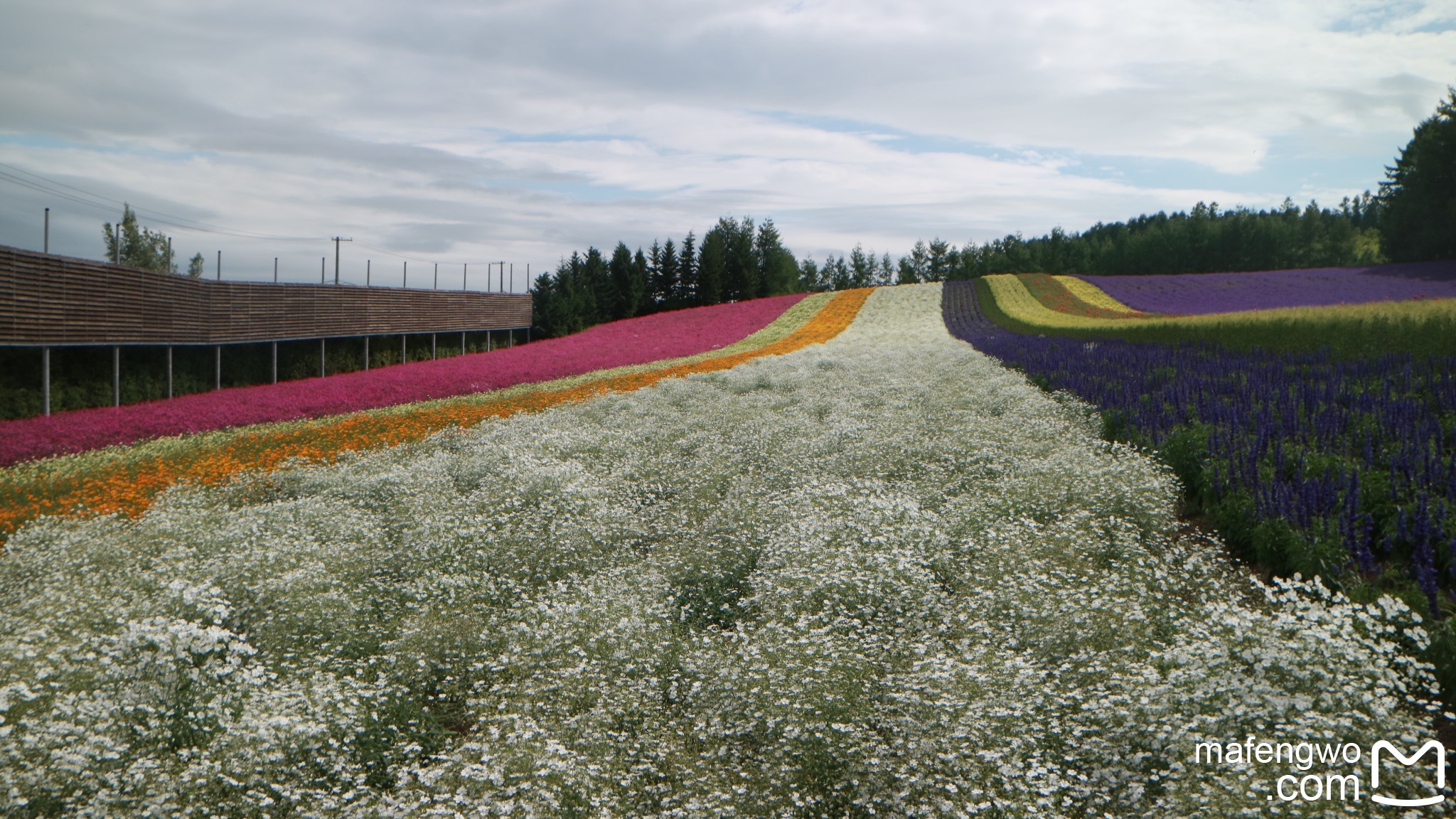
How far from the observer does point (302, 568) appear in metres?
8.24

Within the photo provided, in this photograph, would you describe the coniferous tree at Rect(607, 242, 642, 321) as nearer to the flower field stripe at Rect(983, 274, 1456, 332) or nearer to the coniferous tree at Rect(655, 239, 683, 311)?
the coniferous tree at Rect(655, 239, 683, 311)

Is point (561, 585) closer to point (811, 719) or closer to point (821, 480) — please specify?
point (811, 719)

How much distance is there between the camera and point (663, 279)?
8181 cm

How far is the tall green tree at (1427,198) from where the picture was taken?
57.3 metres

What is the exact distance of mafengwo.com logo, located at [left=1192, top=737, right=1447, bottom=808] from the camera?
12.5 feet

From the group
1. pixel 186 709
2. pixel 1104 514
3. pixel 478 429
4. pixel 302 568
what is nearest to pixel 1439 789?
pixel 1104 514

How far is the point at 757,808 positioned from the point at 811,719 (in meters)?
0.73

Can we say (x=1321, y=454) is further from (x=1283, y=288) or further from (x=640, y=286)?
(x=640, y=286)

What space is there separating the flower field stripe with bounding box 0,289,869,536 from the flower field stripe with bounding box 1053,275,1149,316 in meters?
33.9

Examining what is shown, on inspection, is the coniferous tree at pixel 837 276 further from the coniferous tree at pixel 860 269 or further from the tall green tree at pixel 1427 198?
the tall green tree at pixel 1427 198

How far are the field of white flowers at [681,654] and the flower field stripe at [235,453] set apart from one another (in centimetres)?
150

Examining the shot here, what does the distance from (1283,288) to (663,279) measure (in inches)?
2024

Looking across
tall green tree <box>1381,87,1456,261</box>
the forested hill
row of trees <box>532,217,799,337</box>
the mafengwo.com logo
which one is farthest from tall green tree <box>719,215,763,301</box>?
the mafengwo.com logo

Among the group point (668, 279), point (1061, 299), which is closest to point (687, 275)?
point (668, 279)
